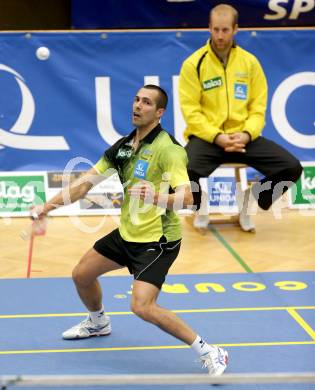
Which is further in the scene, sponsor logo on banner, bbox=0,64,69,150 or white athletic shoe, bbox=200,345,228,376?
sponsor logo on banner, bbox=0,64,69,150

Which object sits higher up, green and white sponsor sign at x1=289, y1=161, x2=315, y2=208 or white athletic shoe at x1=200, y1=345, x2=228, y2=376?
green and white sponsor sign at x1=289, y1=161, x2=315, y2=208

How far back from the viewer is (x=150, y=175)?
4.76 meters

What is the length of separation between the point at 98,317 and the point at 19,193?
4.15 meters

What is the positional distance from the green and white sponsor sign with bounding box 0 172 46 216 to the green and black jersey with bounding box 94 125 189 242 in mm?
4413

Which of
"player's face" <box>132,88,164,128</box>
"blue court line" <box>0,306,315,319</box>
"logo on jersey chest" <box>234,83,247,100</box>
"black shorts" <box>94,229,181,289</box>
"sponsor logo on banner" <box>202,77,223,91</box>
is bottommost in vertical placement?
"blue court line" <box>0,306,315,319</box>

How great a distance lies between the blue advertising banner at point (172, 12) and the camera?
9.74 meters

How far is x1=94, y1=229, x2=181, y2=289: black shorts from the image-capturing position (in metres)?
4.69

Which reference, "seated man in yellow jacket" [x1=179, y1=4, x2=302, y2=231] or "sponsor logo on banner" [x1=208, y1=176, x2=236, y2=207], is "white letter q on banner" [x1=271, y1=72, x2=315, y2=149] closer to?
"sponsor logo on banner" [x1=208, y1=176, x2=236, y2=207]

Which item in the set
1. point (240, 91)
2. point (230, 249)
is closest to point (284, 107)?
point (240, 91)

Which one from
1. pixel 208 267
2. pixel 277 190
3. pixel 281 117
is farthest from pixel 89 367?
pixel 281 117

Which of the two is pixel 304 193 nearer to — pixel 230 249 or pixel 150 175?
pixel 230 249

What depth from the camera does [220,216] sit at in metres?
9.29

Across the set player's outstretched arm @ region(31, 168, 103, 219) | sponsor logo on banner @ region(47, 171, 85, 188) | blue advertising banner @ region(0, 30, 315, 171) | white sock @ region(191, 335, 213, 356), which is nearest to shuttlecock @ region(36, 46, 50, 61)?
blue advertising banner @ region(0, 30, 315, 171)

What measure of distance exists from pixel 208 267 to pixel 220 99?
194cm
